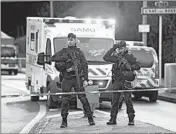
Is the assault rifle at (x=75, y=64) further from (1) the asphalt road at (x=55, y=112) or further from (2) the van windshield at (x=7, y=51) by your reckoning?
(2) the van windshield at (x=7, y=51)

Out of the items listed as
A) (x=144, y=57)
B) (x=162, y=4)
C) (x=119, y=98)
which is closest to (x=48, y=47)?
(x=144, y=57)

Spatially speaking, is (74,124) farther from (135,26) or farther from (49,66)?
(135,26)

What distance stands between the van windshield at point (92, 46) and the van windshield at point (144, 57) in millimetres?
1962

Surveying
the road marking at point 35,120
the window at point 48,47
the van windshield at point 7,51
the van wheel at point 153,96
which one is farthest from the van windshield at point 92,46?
the van windshield at point 7,51

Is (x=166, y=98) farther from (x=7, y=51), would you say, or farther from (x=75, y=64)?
(x=7, y=51)

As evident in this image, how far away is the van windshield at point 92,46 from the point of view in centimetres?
1418

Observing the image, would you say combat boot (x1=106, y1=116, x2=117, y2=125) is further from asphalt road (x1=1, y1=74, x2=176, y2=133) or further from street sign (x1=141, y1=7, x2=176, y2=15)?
street sign (x1=141, y1=7, x2=176, y2=15)

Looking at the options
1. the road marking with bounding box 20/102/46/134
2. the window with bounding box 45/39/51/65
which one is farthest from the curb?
the window with bounding box 45/39/51/65

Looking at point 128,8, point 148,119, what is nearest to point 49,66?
point 148,119

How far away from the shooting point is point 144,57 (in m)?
16.3

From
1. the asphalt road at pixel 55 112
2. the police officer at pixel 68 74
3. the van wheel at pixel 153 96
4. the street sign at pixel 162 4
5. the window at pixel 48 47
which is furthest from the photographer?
the street sign at pixel 162 4

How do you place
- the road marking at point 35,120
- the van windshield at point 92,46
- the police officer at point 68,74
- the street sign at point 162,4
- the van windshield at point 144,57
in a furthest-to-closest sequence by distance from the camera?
the street sign at point 162,4 → the van windshield at point 144,57 → the van windshield at point 92,46 → the road marking at point 35,120 → the police officer at point 68,74

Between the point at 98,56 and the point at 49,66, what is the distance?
1387 millimetres

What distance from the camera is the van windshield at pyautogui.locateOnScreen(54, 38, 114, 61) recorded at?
46.5 ft
